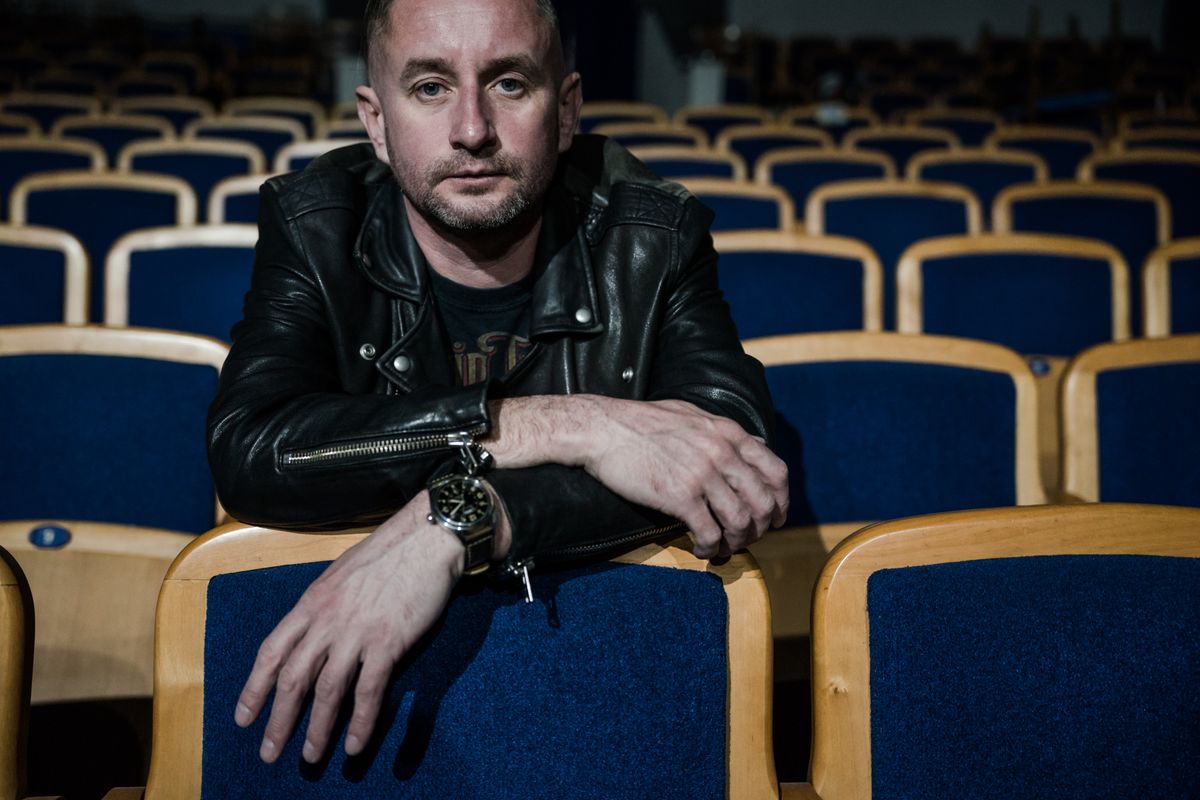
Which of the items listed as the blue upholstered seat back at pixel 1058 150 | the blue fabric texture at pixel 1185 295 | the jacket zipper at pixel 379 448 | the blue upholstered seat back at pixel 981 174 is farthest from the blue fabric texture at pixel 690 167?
the jacket zipper at pixel 379 448

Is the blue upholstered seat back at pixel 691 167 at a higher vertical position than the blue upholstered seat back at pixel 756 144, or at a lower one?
lower

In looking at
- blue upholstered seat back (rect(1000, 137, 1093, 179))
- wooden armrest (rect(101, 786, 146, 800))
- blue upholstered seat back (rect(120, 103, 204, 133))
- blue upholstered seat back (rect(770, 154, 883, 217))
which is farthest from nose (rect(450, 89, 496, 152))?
blue upholstered seat back (rect(120, 103, 204, 133))

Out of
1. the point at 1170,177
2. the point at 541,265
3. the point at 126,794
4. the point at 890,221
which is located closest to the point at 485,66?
the point at 541,265

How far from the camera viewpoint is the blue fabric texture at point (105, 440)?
4.92 ft

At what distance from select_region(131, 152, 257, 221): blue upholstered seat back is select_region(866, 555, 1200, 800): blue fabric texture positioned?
3.57 metres

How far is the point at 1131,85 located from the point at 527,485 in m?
9.53

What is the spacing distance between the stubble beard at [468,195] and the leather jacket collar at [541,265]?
0.09m

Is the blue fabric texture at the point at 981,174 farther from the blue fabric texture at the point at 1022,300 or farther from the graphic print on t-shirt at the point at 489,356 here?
the graphic print on t-shirt at the point at 489,356

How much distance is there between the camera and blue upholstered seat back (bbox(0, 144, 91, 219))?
3.71 metres

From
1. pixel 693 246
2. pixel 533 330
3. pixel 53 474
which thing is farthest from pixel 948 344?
pixel 53 474

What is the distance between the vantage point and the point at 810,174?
4.00 m

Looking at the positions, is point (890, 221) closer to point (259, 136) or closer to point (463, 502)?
point (463, 502)

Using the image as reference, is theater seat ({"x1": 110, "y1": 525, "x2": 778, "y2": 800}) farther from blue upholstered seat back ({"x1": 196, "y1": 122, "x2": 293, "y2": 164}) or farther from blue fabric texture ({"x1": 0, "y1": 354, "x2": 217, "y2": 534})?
blue upholstered seat back ({"x1": 196, "y1": 122, "x2": 293, "y2": 164})

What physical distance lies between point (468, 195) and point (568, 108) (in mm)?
237
